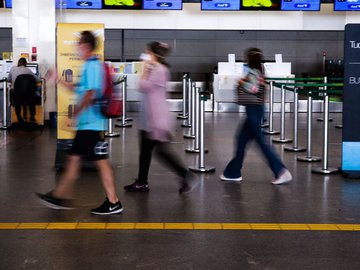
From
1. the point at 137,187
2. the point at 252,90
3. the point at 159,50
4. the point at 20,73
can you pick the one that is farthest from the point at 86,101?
the point at 20,73

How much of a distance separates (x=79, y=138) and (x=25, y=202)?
45.7 inches

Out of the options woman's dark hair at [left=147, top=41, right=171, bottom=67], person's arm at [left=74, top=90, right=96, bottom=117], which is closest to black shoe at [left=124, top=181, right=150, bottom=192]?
woman's dark hair at [left=147, top=41, right=171, bottom=67]

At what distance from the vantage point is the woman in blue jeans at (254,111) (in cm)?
813

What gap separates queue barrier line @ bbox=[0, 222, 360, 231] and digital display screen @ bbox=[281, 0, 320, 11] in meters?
13.4

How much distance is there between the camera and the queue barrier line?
236 inches

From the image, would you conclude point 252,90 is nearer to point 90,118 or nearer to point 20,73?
point 90,118

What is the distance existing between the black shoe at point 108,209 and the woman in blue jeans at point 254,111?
85.7 inches

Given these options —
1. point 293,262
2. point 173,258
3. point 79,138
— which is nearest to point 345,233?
point 293,262

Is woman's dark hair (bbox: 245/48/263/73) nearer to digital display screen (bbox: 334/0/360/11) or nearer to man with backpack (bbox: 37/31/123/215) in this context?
man with backpack (bbox: 37/31/123/215)

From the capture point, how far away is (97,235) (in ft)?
18.9

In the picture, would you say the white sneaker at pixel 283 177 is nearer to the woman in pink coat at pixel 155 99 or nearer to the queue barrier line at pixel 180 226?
the woman in pink coat at pixel 155 99

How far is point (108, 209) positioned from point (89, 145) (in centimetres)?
65

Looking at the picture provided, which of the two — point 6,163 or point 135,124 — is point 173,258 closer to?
point 6,163

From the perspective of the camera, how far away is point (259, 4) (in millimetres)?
18672
